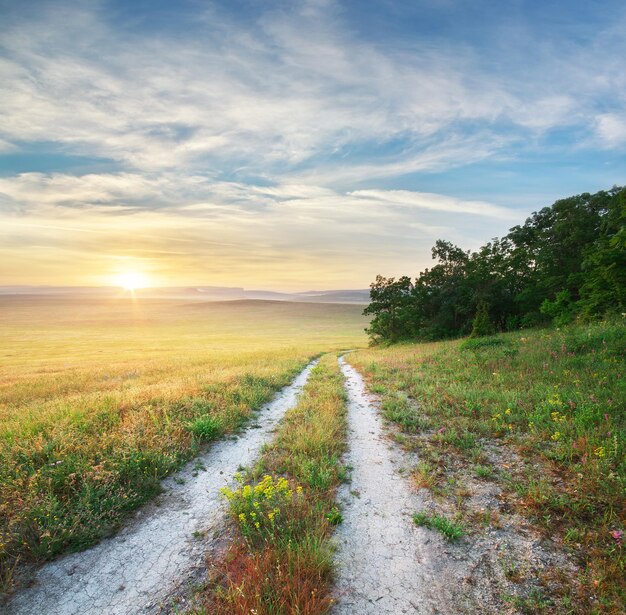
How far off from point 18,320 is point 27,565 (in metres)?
139

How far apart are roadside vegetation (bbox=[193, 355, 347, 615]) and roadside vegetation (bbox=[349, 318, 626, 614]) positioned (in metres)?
1.85

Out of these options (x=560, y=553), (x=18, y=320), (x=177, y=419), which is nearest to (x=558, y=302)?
(x=560, y=553)

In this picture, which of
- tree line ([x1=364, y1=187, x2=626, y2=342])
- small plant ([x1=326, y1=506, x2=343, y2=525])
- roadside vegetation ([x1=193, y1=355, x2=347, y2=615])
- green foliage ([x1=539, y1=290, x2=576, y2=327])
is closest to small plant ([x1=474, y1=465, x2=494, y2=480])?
roadside vegetation ([x1=193, y1=355, x2=347, y2=615])

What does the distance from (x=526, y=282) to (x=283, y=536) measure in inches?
1483

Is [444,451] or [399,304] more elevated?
[399,304]

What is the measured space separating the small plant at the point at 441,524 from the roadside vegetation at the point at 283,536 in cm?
141

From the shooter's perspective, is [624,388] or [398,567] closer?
[398,567]

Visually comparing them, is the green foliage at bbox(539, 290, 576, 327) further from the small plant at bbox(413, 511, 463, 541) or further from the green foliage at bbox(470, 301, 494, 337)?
the small plant at bbox(413, 511, 463, 541)

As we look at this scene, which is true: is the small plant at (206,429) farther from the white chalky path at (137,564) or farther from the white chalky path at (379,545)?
the white chalky path at (379,545)

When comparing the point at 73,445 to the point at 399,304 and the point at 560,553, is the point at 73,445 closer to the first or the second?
the point at 560,553

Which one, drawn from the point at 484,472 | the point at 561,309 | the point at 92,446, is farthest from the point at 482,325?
the point at 92,446

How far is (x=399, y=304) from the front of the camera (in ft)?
149

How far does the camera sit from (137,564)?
4.62m

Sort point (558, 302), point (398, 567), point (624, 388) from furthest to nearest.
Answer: point (558, 302), point (624, 388), point (398, 567)
